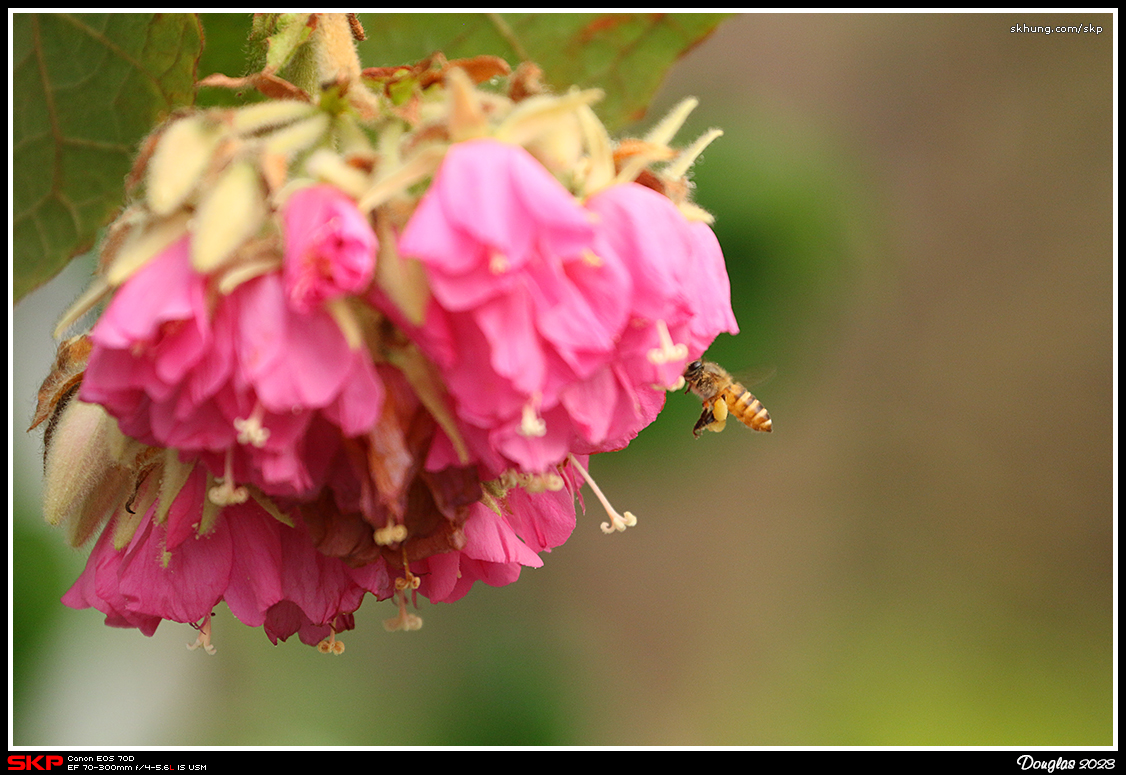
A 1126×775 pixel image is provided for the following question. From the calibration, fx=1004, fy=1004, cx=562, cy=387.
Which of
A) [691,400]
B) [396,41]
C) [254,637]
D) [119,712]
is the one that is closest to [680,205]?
[396,41]

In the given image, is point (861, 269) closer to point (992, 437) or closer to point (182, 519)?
point (992, 437)

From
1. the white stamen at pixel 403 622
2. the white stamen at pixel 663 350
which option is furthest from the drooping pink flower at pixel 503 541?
the white stamen at pixel 663 350

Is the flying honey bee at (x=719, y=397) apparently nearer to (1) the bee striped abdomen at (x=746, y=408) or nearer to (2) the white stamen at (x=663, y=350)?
(1) the bee striped abdomen at (x=746, y=408)

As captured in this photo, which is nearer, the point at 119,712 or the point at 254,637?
the point at 119,712

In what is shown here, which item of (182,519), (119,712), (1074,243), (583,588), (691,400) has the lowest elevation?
(583,588)

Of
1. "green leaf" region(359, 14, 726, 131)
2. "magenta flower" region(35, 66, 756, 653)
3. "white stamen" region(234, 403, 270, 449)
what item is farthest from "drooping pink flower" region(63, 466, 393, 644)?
"green leaf" region(359, 14, 726, 131)

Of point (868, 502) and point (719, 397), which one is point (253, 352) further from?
point (868, 502)

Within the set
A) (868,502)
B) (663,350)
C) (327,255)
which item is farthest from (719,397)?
(868,502)
